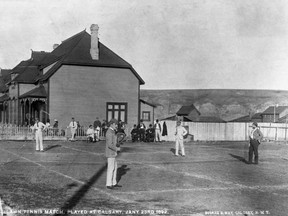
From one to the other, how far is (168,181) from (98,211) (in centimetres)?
409

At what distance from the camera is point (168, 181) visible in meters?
11.8

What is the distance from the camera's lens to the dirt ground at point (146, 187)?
845cm

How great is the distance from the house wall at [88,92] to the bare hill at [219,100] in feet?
319

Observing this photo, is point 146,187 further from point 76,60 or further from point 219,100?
point 219,100

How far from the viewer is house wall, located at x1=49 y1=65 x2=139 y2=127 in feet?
111

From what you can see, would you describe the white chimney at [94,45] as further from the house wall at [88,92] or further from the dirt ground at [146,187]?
the dirt ground at [146,187]

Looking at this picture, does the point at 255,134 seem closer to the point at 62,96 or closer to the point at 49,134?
the point at 49,134

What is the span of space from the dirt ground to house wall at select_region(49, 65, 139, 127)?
16874 millimetres

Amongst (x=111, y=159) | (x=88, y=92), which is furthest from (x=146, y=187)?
(x=88, y=92)

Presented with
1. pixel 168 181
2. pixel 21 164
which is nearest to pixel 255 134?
pixel 168 181

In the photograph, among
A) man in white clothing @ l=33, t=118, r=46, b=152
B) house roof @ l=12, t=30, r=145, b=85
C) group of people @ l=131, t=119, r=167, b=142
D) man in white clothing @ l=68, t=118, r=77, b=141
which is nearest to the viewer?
man in white clothing @ l=33, t=118, r=46, b=152

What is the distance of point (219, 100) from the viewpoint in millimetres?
157625

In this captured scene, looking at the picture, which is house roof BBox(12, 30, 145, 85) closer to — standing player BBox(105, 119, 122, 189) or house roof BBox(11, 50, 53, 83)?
house roof BBox(11, 50, 53, 83)

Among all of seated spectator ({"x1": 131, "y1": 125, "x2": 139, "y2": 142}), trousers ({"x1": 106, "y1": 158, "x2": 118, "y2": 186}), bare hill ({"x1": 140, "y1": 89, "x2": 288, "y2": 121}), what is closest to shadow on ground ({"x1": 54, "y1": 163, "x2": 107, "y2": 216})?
trousers ({"x1": 106, "y1": 158, "x2": 118, "y2": 186})
